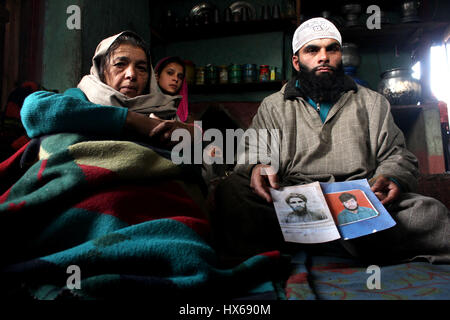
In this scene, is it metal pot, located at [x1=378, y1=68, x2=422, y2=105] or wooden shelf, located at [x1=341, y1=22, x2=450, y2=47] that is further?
wooden shelf, located at [x1=341, y1=22, x2=450, y2=47]

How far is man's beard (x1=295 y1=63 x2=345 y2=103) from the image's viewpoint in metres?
1.78

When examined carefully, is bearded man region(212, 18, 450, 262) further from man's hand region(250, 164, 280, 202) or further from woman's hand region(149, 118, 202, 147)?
woman's hand region(149, 118, 202, 147)

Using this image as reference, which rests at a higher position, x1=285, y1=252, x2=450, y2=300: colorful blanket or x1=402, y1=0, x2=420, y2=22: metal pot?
x1=402, y1=0, x2=420, y2=22: metal pot

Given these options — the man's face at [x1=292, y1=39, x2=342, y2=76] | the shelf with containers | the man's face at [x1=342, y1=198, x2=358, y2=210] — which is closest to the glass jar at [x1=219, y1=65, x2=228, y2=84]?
the shelf with containers

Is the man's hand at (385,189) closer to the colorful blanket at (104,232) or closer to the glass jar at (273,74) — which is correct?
the colorful blanket at (104,232)

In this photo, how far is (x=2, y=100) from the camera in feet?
6.86

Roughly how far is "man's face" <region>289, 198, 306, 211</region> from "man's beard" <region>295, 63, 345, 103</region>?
0.73m

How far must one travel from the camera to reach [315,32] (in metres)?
1.91

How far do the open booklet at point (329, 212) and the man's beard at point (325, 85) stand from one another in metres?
0.64

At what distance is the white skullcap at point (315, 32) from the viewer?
190 centimetres

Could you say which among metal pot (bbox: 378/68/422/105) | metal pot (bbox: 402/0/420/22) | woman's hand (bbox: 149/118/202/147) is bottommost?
woman's hand (bbox: 149/118/202/147)

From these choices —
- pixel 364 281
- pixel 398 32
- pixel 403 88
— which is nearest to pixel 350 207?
pixel 364 281

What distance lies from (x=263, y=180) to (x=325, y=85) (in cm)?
71
